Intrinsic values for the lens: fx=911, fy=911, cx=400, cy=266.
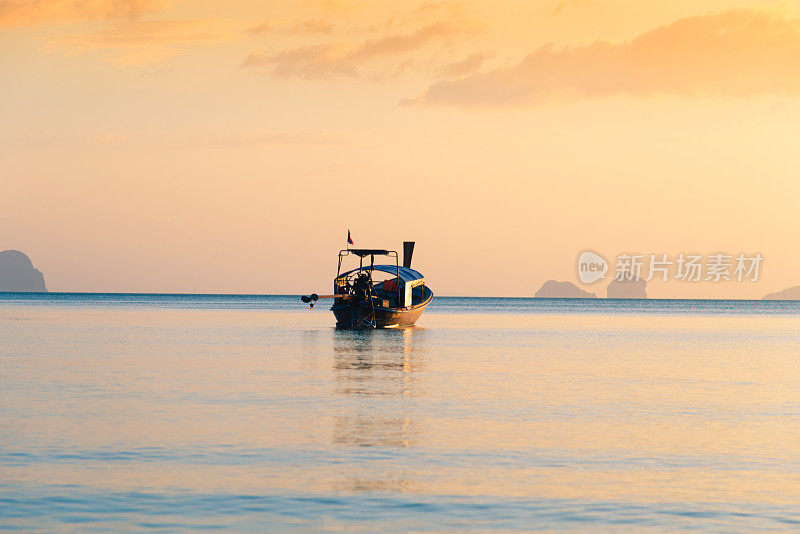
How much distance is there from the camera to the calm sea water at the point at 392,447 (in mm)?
14406

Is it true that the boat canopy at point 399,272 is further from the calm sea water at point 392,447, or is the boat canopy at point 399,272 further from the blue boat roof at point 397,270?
the calm sea water at point 392,447

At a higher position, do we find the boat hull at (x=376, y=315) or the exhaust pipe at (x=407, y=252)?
the exhaust pipe at (x=407, y=252)

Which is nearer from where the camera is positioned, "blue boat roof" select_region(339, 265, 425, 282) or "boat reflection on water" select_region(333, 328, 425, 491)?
"boat reflection on water" select_region(333, 328, 425, 491)

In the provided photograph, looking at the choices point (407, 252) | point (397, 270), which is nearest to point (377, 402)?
point (397, 270)

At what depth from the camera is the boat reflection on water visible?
17.1m

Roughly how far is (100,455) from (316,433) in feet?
17.2

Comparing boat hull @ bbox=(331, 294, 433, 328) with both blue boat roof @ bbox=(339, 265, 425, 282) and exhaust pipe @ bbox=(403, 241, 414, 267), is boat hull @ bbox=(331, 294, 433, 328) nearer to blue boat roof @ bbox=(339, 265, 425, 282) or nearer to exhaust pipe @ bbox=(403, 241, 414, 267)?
A: blue boat roof @ bbox=(339, 265, 425, 282)

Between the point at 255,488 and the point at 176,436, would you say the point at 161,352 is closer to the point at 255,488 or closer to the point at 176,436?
the point at 176,436

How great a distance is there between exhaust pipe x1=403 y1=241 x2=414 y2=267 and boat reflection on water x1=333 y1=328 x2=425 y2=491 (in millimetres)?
35005

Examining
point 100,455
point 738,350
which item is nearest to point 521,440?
point 100,455

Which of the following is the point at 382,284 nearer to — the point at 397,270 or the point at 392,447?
the point at 397,270

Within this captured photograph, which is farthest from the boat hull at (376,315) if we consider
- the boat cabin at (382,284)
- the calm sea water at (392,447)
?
the calm sea water at (392,447)

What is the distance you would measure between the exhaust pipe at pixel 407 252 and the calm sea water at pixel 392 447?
49.7 metres

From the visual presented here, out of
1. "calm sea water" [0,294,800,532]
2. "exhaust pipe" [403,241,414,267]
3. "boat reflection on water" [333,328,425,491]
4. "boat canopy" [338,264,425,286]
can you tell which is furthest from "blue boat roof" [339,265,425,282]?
"calm sea water" [0,294,800,532]
